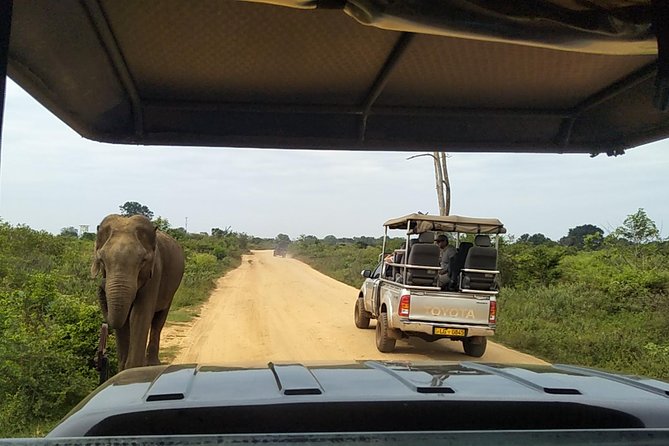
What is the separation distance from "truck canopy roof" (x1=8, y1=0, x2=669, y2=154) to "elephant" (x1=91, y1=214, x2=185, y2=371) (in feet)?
14.5

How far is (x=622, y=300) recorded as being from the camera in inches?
605

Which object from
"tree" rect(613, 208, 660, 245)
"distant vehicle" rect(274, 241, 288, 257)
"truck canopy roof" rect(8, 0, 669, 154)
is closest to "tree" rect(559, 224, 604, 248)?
"tree" rect(613, 208, 660, 245)

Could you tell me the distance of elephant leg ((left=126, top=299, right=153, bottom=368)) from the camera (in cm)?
732

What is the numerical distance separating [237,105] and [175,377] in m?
1.20

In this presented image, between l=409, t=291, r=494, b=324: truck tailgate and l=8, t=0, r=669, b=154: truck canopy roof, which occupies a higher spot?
l=8, t=0, r=669, b=154: truck canopy roof

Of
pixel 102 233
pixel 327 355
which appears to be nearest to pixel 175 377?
pixel 102 233

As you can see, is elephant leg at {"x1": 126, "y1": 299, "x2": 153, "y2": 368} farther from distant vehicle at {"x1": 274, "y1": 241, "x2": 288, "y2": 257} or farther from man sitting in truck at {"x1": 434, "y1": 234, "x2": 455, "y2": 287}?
distant vehicle at {"x1": 274, "y1": 241, "x2": 288, "y2": 257}

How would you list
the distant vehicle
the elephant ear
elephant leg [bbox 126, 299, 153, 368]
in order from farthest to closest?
the distant vehicle, the elephant ear, elephant leg [bbox 126, 299, 153, 368]

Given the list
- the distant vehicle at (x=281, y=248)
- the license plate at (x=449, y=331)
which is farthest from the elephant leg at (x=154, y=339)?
the distant vehicle at (x=281, y=248)

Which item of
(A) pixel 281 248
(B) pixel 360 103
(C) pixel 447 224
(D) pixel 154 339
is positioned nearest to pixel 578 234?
(C) pixel 447 224

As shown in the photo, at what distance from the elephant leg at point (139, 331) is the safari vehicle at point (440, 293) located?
13.9 feet

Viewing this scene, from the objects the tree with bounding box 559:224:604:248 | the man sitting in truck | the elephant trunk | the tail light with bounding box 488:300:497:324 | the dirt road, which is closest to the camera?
the elephant trunk

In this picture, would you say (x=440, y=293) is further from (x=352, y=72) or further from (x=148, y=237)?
(x=352, y=72)

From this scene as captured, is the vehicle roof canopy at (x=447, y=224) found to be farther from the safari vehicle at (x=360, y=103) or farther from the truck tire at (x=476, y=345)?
the safari vehicle at (x=360, y=103)
